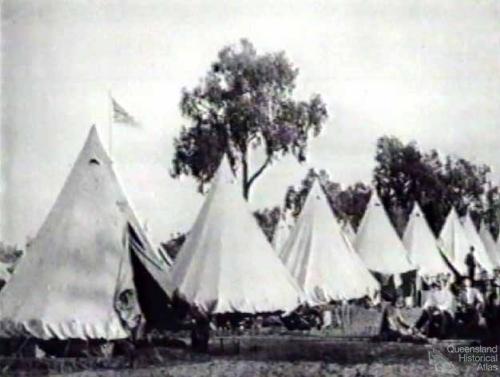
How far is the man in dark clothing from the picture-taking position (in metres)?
3.32

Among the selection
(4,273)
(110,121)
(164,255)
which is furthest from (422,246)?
(4,273)

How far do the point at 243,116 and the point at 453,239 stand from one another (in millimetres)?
461

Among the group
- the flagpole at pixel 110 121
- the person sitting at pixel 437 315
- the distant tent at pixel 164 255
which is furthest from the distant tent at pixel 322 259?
the flagpole at pixel 110 121

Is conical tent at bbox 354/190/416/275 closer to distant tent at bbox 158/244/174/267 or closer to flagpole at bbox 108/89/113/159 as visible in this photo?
distant tent at bbox 158/244/174/267

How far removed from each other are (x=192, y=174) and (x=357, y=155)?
310 millimetres

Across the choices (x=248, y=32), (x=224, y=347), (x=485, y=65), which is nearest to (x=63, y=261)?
(x=224, y=347)

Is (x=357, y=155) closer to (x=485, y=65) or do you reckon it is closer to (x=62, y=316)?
(x=485, y=65)

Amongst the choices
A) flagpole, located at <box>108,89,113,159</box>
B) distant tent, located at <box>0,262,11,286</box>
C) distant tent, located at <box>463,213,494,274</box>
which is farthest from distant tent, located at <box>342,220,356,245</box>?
distant tent, located at <box>0,262,11,286</box>

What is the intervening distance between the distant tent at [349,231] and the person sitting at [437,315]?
181 millimetres

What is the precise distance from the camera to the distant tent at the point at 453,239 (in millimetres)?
3332

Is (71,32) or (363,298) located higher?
(71,32)

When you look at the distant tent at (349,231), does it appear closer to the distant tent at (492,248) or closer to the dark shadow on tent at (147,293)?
the distant tent at (492,248)

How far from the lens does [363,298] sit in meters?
3.31

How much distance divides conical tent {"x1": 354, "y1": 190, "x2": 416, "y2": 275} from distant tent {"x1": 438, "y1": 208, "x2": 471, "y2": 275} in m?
0.07
